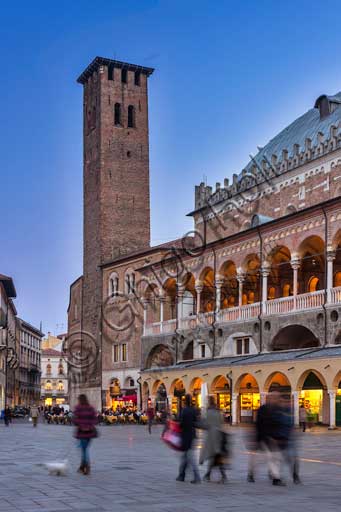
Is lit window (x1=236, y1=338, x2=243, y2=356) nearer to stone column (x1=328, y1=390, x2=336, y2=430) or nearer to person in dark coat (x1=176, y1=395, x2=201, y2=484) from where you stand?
stone column (x1=328, y1=390, x2=336, y2=430)

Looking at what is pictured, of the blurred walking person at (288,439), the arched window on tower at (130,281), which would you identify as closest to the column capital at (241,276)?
the arched window on tower at (130,281)

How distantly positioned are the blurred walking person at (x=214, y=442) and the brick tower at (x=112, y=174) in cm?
4753

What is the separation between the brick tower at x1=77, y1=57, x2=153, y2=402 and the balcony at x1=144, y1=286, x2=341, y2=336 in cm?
1480

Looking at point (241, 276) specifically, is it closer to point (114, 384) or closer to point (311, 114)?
point (311, 114)

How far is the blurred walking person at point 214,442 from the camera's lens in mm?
13070

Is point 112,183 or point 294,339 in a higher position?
point 112,183

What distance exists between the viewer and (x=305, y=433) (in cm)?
2975

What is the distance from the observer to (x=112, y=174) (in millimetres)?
62500

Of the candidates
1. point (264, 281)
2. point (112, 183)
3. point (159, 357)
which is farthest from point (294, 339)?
point (112, 183)

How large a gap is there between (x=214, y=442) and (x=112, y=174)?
166 feet

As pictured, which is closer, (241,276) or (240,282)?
(241,276)

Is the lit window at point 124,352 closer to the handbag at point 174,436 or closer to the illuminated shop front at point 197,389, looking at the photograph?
the illuminated shop front at point 197,389

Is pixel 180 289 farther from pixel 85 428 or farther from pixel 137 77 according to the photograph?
pixel 85 428

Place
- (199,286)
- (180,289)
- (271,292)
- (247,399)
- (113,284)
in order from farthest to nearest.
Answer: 1. (113,284)
2. (180,289)
3. (199,286)
4. (271,292)
5. (247,399)
